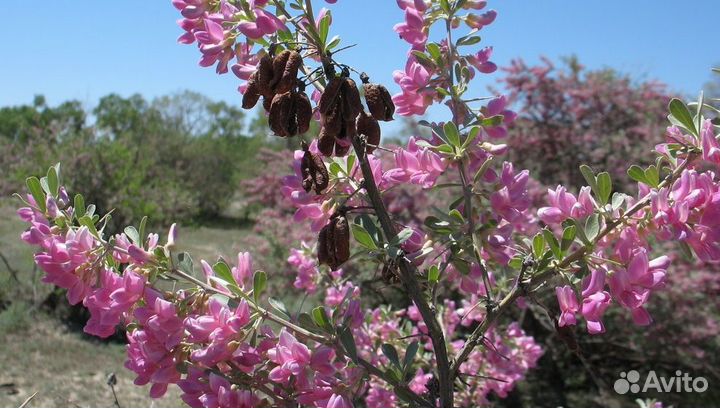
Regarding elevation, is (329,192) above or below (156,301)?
above

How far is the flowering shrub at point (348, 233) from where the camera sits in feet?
3.22

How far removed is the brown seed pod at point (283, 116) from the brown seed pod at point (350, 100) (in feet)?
0.27

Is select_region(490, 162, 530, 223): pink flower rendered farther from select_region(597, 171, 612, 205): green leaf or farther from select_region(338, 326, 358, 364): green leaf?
select_region(338, 326, 358, 364): green leaf

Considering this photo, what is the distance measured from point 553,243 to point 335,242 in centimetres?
37

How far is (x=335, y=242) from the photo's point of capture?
1096 mm

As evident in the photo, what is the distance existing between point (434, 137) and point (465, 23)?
0.85ft

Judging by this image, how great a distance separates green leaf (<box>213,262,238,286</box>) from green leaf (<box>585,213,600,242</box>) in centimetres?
62

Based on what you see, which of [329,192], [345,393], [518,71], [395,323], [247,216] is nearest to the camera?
[345,393]

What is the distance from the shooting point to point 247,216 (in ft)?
79.7

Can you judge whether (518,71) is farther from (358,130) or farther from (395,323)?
(358,130)

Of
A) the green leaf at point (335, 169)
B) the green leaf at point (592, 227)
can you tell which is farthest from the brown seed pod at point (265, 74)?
the green leaf at point (592, 227)

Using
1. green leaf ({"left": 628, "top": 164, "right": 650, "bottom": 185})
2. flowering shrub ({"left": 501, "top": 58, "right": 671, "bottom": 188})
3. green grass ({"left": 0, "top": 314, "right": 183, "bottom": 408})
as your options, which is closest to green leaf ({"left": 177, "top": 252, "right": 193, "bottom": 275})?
green leaf ({"left": 628, "top": 164, "right": 650, "bottom": 185})

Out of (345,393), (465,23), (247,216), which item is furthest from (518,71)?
(247,216)

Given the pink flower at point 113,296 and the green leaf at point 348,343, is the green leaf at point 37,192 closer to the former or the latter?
the pink flower at point 113,296
